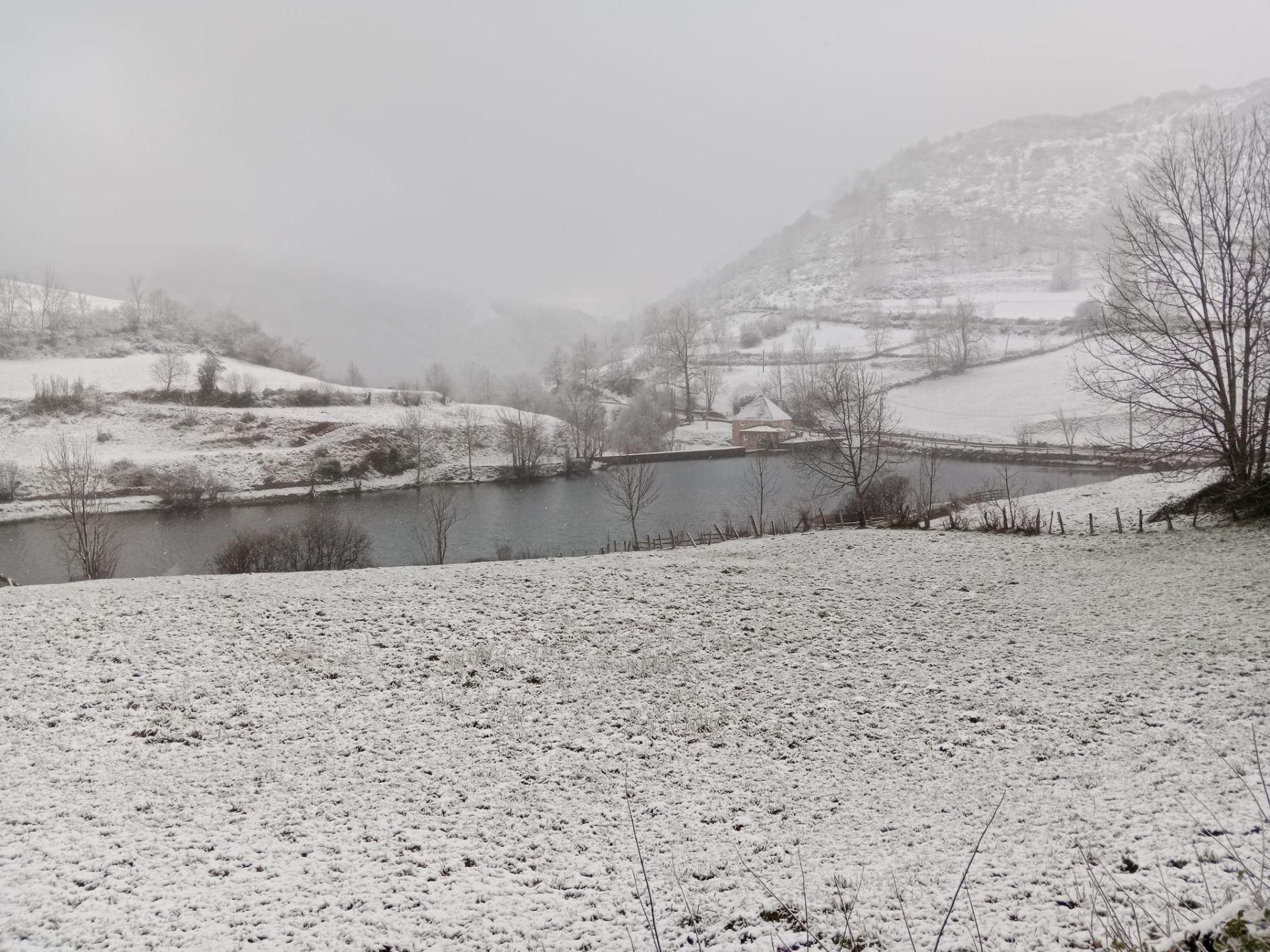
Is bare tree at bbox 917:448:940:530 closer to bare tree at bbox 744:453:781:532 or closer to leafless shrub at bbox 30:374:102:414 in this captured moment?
bare tree at bbox 744:453:781:532

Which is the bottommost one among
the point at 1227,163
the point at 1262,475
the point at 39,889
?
the point at 39,889

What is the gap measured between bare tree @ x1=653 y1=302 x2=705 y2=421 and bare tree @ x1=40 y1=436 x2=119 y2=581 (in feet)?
207

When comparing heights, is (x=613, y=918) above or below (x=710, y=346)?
below

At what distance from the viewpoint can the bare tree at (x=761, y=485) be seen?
36.4 m

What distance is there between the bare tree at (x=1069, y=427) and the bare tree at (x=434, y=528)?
1980 inches

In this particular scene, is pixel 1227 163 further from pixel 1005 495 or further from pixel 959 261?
pixel 959 261

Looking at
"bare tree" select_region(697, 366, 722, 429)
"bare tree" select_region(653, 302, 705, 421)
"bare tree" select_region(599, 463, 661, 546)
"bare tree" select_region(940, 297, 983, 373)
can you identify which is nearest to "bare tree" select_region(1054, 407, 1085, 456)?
"bare tree" select_region(940, 297, 983, 373)

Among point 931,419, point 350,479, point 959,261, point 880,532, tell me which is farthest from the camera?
point 959,261

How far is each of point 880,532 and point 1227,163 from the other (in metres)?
12.3

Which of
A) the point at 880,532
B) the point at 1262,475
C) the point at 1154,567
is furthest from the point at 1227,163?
the point at 880,532

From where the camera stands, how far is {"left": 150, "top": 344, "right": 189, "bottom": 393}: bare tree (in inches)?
2793

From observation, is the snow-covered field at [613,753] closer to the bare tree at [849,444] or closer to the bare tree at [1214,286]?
the bare tree at [1214,286]

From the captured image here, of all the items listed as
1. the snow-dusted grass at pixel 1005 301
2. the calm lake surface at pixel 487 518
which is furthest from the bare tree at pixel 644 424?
the snow-dusted grass at pixel 1005 301

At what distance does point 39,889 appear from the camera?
15.7 ft
